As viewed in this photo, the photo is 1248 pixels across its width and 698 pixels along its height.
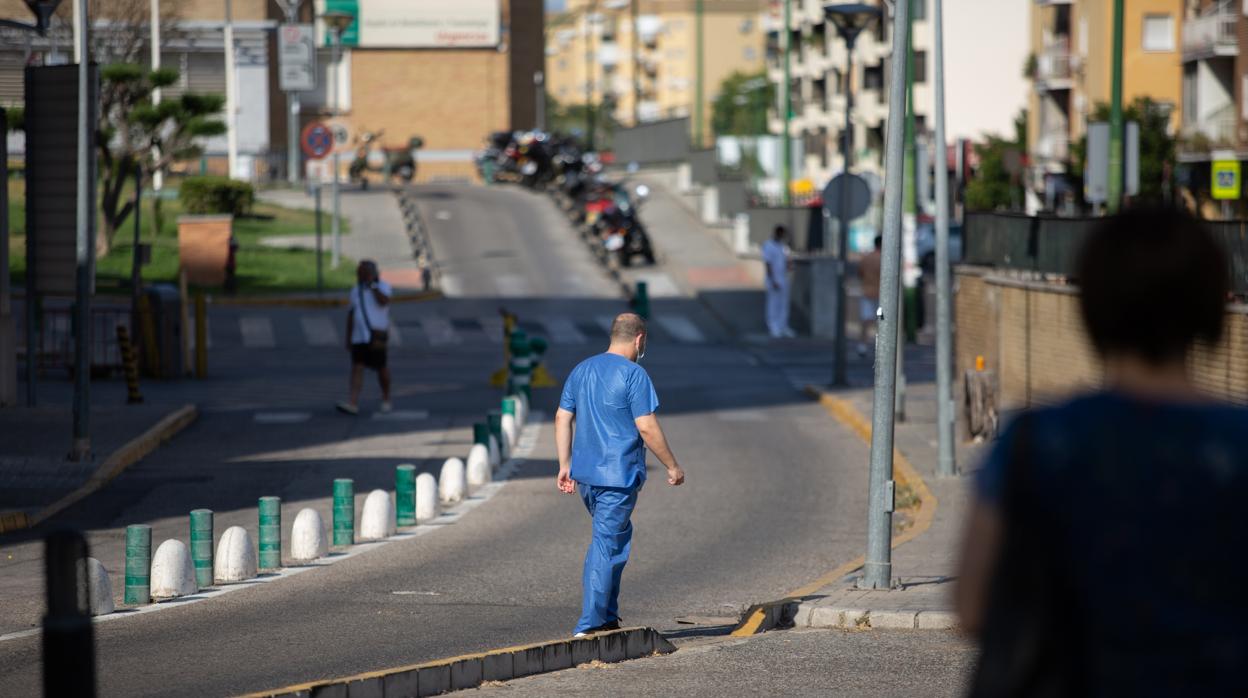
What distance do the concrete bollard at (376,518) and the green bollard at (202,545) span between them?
83.2 inches

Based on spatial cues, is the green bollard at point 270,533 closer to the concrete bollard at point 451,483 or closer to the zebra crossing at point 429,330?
the concrete bollard at point 451,483

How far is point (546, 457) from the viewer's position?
1816cm

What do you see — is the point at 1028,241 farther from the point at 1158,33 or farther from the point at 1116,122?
the point at 1158,33

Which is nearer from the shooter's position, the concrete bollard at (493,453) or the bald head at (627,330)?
the bald head at (627,330)

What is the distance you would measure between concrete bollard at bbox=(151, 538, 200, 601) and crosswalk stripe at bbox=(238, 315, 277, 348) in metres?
20.2

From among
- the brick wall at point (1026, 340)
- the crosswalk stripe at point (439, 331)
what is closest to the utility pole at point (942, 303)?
the brick wall at point (1026, 340)

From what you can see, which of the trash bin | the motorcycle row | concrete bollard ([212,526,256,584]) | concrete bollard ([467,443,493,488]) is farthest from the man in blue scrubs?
the motorcycle row

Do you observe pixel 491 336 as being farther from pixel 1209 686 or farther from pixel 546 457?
pixel 1209 686

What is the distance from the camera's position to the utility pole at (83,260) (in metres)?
16.1

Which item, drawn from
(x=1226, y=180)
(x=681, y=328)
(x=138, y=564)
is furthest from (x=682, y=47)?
(x=138, y=564)

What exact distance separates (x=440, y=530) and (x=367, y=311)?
7578mm

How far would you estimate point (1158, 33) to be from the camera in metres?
57.5

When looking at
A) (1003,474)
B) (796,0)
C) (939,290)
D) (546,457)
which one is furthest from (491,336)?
(796,0)

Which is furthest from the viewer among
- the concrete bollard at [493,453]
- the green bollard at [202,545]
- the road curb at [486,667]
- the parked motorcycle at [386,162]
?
the parked motorcycle at [386,162]
